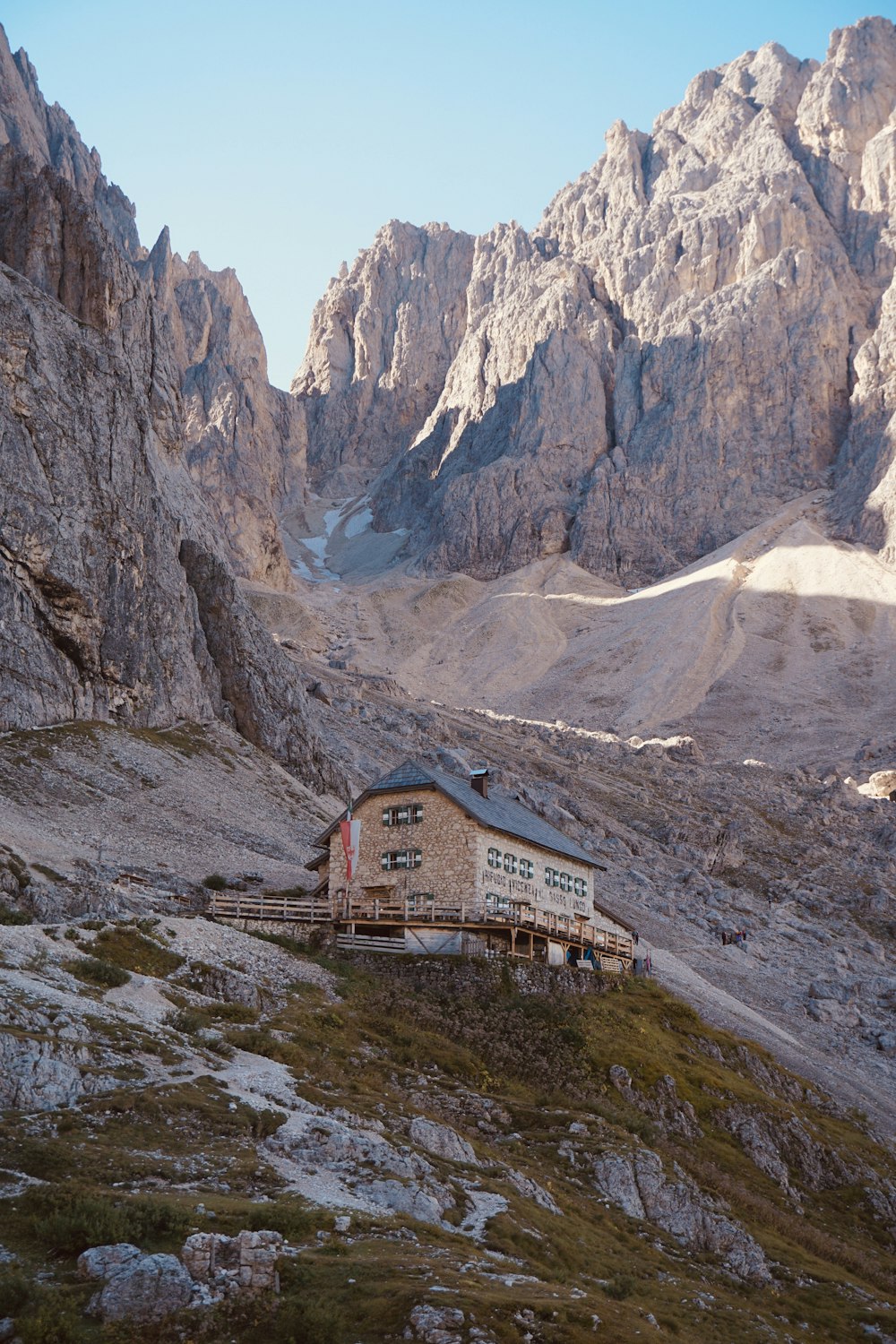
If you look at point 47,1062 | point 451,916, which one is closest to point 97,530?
point 451,916

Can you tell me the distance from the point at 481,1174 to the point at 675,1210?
7.36 metres

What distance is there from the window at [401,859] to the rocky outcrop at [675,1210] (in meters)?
18.4

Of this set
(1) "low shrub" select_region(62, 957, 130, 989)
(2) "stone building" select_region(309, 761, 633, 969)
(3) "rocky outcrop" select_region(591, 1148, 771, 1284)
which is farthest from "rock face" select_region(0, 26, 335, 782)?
(3) "rocky outcrop" select_region(591, 1148, 771, 1284)

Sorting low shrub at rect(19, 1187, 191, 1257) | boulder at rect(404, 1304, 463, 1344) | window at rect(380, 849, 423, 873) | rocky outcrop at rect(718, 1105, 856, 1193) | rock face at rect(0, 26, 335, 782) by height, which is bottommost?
rocky outcrop at rect(718, 1105, 856, 1193)

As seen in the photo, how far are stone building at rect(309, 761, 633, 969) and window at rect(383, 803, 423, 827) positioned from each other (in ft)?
0.13

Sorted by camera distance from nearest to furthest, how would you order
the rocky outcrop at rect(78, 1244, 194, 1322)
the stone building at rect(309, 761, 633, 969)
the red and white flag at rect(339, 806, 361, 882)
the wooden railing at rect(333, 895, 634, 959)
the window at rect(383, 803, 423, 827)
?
the rocky outcrop at rect(78, 1244, 194, 1322) < the stone building at rect(309, 761, 633, 969) < the wooden railing at rect(333, 895, 634, 959) < the window at rect(383, 803, 423, 827) < the red and white flag at rect(339, 806, 361, 882)

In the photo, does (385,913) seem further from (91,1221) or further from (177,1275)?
(177,1275)

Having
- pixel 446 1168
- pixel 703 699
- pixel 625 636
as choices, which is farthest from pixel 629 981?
pixel 625 636

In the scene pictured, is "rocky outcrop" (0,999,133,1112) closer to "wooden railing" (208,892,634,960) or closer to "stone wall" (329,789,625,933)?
"wooden railing" (208,892,634,960)

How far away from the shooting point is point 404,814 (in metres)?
49.8

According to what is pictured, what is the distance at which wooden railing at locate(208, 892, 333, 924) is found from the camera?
45.1 m

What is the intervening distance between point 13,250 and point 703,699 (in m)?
109

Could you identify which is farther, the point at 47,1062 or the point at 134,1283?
the point at 47,1062

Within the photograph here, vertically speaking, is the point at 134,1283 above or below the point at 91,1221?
below
